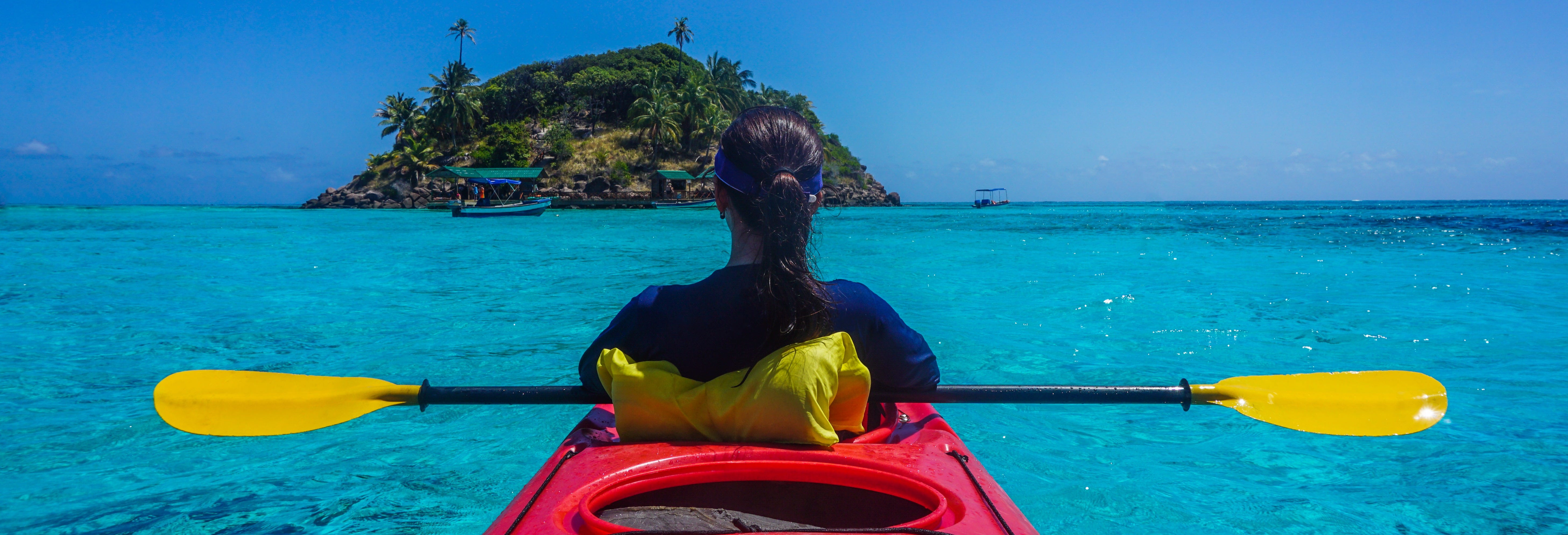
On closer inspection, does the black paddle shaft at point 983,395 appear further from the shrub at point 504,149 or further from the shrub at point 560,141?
the shrub at point 560,141

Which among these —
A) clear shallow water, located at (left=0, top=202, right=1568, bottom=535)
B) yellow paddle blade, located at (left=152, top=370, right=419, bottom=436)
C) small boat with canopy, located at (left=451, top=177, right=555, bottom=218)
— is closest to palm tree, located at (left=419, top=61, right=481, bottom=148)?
small boat with canopy, located at (left=451, top=177, right=555, bottom=218)

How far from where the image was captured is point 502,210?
34125 millimetres

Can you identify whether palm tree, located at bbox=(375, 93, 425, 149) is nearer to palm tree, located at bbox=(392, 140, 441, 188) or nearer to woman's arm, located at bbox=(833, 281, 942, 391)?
palm tree, located at bbox=(392, 140, 441, 188)

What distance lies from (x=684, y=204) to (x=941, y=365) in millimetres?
40359

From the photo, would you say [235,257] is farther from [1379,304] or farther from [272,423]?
[1379,304]

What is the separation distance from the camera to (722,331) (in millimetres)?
1764

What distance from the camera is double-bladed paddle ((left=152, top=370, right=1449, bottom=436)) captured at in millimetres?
2588

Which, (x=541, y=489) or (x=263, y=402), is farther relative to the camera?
(x=263, y=402)

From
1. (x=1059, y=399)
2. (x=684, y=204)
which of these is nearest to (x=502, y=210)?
(x=684, y=204)

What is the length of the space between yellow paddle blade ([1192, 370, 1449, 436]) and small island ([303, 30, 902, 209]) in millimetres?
42775

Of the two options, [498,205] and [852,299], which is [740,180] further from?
[498,205]

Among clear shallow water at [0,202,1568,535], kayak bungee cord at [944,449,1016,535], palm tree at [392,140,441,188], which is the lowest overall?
clear shallow water at [0,202,1568,535]

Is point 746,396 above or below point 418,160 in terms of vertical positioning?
below

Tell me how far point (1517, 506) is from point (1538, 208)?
11061 centimetres
